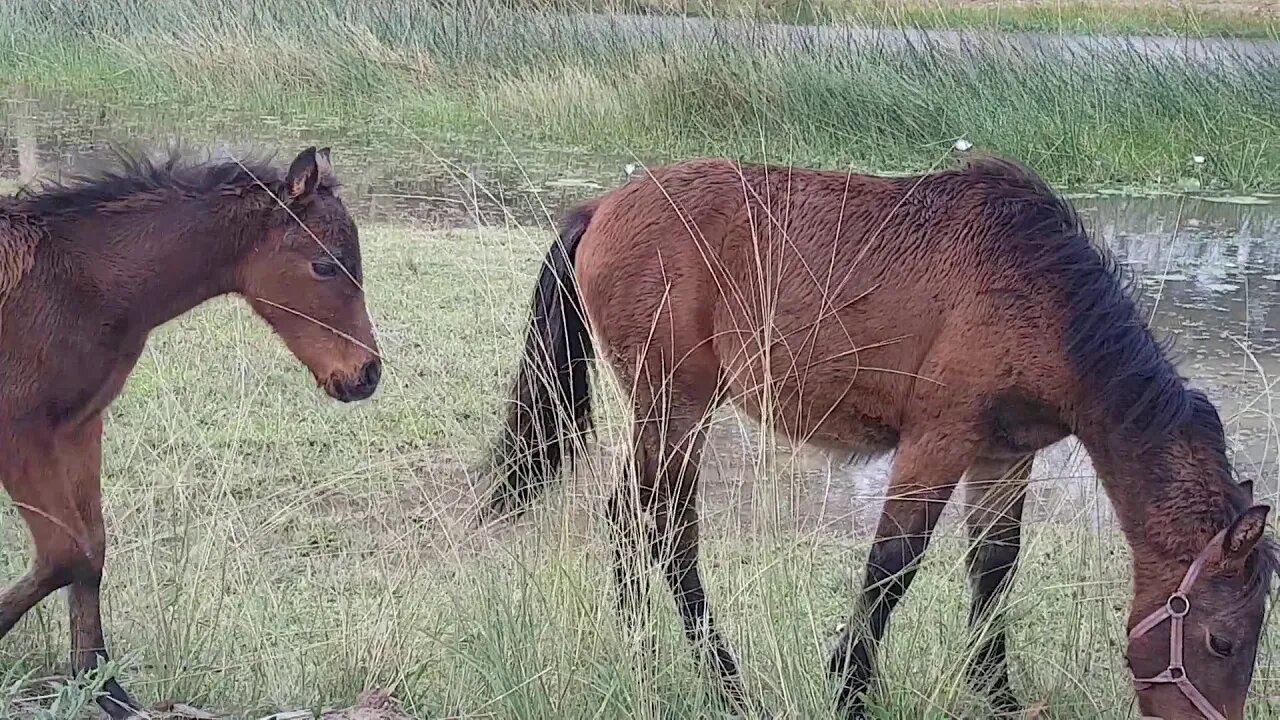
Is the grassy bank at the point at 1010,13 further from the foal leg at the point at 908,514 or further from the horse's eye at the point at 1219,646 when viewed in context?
the horse's eye at the point at 1219,646

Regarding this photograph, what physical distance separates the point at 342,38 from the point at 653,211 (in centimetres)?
761

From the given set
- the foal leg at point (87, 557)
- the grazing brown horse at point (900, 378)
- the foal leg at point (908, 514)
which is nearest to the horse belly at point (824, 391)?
the grazing brown horse at point (900, 378)

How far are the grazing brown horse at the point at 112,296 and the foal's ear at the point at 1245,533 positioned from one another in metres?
1.99

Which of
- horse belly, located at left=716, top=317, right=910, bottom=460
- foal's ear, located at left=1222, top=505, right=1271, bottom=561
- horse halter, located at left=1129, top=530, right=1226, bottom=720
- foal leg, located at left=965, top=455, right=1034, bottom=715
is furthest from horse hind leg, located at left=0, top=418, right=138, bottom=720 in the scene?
foal's ear, located at left=1222, top=505, right=1271, bottom=561

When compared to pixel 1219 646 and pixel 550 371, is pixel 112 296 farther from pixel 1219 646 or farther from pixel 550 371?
pixel 1219 646

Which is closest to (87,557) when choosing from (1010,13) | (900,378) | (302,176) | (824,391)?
(302,176)

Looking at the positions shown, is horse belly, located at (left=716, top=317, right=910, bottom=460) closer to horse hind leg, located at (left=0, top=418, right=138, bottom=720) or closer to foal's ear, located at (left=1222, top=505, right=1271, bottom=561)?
foal's ear, located at (left=1222, top=505, right=1271, bottom=561)

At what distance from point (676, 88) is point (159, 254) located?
657 centimetres

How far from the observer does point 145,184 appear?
11.6 ft

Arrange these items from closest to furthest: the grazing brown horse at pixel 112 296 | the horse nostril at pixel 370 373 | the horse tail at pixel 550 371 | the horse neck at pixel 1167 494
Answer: the horse neck at pixel 1167 494 < the grazing brown horse at pixel 112 296 < the horse nostril at pixel 370 373 < the horse tail at pixel 550 371

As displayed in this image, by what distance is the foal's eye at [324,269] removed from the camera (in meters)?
3.48

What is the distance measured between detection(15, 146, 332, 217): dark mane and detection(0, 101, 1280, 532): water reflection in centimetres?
199

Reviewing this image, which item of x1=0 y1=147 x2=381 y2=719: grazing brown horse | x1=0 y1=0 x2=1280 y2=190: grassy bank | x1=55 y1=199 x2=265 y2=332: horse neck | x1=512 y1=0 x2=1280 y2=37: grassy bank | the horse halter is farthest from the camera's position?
x1=512 y1=0 x2=1280 y2=37: grassy bank

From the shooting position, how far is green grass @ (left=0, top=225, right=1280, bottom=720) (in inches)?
124
